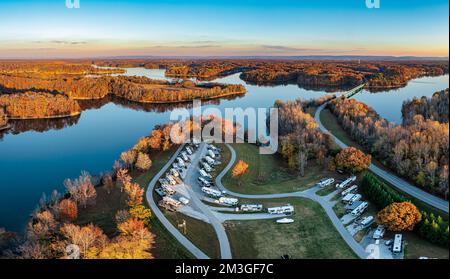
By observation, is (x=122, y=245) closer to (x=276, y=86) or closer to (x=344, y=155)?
(x=344, y=155)

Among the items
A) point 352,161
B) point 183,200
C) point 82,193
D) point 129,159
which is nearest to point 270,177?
point 352,161

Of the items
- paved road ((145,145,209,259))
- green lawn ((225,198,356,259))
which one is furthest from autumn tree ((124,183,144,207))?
green lawn ((225,198,356,259))

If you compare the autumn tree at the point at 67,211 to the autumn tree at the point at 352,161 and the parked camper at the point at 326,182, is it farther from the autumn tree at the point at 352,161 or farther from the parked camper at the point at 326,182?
the autumn tree at the point at 352,161

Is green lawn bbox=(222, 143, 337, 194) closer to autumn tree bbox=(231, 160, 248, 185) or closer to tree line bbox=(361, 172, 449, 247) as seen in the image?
autumn tree bbox=(231, 160, 248, 185)

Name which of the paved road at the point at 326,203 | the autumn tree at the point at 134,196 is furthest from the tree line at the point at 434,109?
the autumn tree at the point at 134,196

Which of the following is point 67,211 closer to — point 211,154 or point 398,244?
point 211,154

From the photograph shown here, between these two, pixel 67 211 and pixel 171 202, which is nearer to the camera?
pixel 67 211
